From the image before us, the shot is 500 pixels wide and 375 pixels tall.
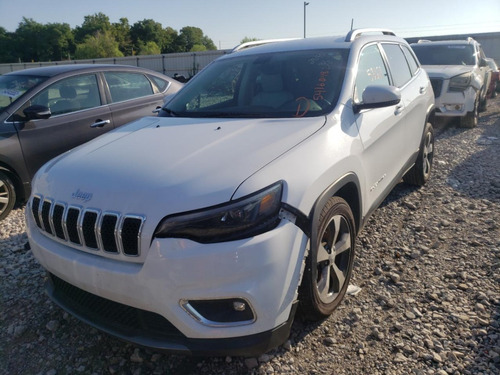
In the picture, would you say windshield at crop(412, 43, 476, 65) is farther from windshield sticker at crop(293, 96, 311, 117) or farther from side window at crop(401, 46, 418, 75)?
windshield sticker at crop(293, 96, 311, 117)

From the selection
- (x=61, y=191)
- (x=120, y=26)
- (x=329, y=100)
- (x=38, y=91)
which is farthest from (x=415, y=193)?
(x=120, y=26)

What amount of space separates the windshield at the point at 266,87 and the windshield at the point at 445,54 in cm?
737

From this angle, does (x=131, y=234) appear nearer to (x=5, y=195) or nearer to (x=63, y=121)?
(x=5, y=195)

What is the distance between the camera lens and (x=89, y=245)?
2.04 metres

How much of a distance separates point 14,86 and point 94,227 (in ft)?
13.1

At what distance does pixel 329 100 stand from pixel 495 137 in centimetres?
645

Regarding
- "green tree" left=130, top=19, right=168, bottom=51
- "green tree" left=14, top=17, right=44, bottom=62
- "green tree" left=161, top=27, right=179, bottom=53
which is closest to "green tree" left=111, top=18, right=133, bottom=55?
"green tree" left=130, top=19, right=168, bottom=51

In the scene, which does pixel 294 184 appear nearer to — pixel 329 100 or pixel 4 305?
pixel 329 100

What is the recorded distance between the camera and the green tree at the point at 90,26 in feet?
313

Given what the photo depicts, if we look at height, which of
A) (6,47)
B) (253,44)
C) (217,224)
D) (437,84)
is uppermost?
(6,47)

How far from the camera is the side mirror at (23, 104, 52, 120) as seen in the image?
4.61 meters

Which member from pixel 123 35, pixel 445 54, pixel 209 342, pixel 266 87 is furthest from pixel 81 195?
pixel 123 35

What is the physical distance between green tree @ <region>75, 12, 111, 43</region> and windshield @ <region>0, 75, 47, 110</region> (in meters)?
99.0

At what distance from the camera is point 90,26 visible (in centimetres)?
9744
